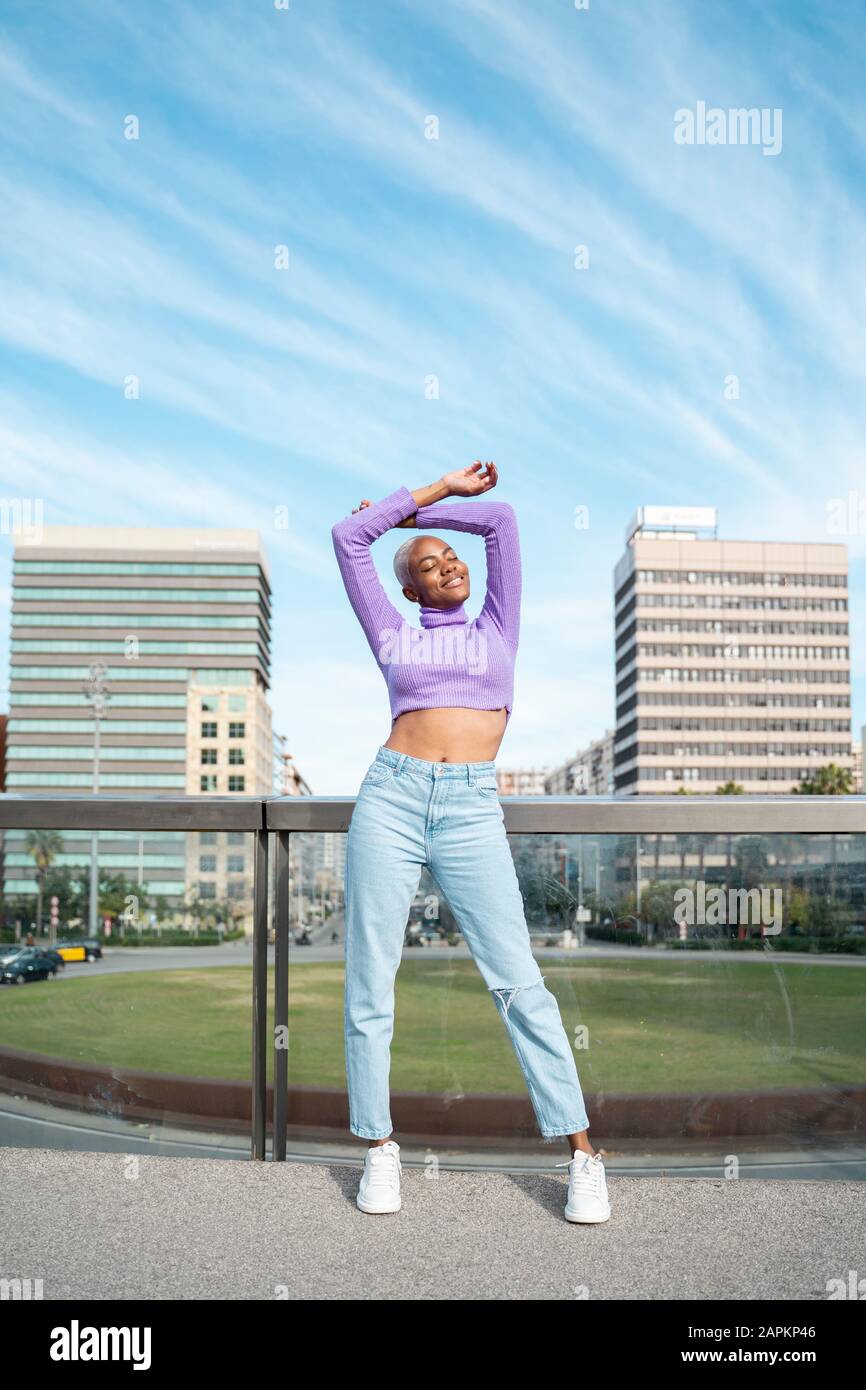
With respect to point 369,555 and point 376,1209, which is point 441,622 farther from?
point 376,1209

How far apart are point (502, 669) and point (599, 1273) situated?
143cm

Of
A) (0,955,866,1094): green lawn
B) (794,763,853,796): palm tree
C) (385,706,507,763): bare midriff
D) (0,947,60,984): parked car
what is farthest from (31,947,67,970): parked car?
(794,763,853,796): palm tree

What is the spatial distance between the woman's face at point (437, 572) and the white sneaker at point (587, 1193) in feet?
4.80

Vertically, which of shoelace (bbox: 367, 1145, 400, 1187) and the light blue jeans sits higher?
the light blue jeans

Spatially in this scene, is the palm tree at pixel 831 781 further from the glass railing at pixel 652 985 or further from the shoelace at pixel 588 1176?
the shoelace at pixel 588 1176

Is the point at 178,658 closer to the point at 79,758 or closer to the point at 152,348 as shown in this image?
the point at 79,758

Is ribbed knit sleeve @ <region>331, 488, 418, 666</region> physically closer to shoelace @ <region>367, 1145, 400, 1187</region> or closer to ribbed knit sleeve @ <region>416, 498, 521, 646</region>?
ribbed knit sleeve @ <region>416, 498, 521, 646</region>

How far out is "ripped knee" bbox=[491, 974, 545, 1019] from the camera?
271cm

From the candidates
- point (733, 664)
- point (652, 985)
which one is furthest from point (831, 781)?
point (652, 985)

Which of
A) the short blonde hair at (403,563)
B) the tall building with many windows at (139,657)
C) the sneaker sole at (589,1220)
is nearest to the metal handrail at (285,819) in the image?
the short blonde hair at (403,563)

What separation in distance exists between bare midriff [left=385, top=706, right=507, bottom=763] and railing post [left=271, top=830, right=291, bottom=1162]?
74 cm

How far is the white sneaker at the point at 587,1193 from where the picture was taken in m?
2.59

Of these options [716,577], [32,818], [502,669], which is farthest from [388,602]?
[716,577]

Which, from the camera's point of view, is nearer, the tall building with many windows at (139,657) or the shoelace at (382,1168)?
the shoelace at (382,1168)
